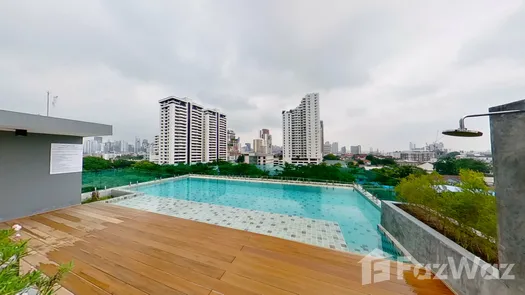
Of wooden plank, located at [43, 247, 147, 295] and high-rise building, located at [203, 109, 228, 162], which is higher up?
high-rise building, located at [203, 109, 228, 162]

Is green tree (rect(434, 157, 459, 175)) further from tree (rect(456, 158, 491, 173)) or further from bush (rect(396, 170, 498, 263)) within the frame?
bush (rect(396, 170, 498, 263))

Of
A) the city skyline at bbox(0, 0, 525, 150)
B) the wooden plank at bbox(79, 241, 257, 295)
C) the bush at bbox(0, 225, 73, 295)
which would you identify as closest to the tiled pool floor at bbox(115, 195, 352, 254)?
the wooden plank at bbox(79, 241, 257, 295)

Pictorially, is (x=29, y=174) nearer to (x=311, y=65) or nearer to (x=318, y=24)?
(x=318, y=24)

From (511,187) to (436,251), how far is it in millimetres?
1313

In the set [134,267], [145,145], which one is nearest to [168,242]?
[134,267]

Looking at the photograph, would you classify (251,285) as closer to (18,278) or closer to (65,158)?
(18,278)

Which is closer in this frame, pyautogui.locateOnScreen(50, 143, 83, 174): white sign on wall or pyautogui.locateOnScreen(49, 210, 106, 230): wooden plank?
pyautogui.locateOnScreen(49, 210, 106, 230): wooden plank

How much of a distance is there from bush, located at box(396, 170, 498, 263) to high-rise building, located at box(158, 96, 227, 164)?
1194 inches

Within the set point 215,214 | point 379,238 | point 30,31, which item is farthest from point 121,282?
point 30,31

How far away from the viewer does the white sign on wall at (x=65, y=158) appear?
3.78 meters

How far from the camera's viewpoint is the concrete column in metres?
1.13

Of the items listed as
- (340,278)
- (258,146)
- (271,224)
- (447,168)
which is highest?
(258,146)

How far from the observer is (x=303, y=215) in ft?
20.7

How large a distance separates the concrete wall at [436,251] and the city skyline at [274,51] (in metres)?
1.23
